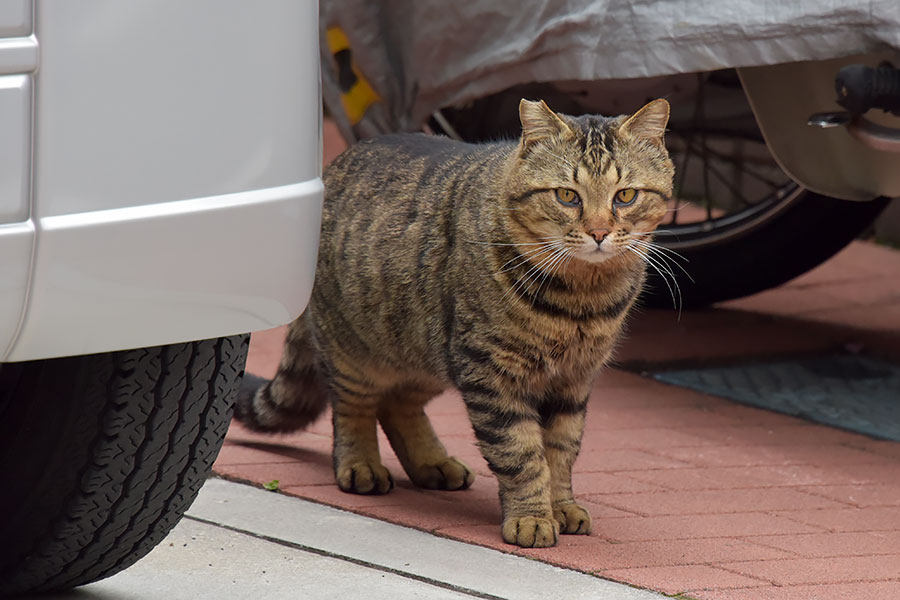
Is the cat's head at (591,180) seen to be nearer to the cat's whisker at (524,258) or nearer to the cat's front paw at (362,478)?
the cat's whisker at (524,258)

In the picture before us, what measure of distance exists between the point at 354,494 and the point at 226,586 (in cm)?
78

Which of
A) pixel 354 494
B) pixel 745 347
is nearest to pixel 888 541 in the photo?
pixel 354 494

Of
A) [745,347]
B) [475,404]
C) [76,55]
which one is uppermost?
[76,55]

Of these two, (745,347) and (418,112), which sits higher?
(418,112)

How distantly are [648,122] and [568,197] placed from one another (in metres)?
0.27

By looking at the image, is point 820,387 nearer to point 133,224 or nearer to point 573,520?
point 573,520

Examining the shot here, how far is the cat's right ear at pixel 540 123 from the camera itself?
Result: 10.1ft

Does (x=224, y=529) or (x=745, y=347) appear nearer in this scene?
(x=224, y=529)

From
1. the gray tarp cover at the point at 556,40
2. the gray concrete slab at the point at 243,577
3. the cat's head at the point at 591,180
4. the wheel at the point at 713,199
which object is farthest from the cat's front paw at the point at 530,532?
the wheel at the point at 713,199

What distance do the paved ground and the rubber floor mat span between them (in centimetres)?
8

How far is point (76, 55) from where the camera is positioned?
1757mm

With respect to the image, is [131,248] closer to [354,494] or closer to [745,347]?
[354,494]

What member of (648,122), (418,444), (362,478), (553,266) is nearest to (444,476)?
(418,444)

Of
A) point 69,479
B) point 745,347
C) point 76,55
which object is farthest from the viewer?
point 745,347
